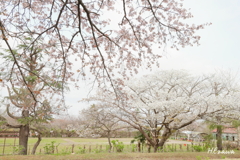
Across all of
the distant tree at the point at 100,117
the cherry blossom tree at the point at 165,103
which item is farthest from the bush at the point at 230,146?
the distant tree at the point at 100,117

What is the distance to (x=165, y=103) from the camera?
31.6ft

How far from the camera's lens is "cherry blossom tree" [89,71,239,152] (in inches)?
377

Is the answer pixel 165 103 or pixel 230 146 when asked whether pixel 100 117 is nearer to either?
pixel 165 103

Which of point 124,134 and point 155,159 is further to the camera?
point 124,134

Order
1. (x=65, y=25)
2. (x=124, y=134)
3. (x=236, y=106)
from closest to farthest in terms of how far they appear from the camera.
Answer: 1. (x=65, y=25)
2. (x=236, y=106)
3. (x=124, y=134)

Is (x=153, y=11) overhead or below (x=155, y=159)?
overhead

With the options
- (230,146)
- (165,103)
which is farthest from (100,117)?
(230,146)

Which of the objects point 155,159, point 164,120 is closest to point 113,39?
point 155,159

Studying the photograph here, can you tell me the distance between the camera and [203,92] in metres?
12.4

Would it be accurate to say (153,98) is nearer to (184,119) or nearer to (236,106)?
(184,119)

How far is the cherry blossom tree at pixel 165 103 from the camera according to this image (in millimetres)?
9570

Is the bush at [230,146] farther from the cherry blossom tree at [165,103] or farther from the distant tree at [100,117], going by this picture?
the distant tree at [100,117]

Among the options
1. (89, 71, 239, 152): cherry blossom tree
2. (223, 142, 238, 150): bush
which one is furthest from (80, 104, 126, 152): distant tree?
(223, 142, 238, 150): bush

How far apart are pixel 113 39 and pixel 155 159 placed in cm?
589
